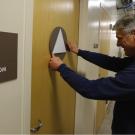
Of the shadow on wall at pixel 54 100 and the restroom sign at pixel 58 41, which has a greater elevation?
the restroom sign at pixel 58 41

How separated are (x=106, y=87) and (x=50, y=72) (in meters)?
0.47

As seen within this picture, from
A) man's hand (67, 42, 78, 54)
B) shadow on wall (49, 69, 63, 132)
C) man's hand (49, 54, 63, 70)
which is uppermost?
man's hand (67, 42, 78, 54)

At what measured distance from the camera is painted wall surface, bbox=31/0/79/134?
1595 mm

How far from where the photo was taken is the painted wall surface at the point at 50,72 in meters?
1.59

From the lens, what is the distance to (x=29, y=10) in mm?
1408

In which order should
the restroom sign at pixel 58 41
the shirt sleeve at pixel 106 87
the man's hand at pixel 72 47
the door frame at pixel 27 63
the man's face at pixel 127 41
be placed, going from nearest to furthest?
the door frame at pixel 27 63, the shirt sleeve at pixel 106 87, the man's face at pixel 127 41, the restroom sign at pixel 58 41, the man's hand at pixel 72 47

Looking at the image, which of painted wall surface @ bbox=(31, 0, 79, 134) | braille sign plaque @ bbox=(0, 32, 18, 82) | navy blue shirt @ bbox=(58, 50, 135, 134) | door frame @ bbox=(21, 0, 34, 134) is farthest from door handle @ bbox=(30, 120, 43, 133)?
braille sign plaque @ bbox=(0, 32, 18, 82)

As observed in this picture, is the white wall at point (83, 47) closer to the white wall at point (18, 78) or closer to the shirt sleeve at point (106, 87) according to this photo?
the shirt sleeve at point (106, 87)

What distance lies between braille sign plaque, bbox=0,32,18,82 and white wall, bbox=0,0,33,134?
0.10 ft

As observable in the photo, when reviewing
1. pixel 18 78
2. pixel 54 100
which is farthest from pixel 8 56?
pixel 54 100

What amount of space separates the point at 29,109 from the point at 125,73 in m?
0.67

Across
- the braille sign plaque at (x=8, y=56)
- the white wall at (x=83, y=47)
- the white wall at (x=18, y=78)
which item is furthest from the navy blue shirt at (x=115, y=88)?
the white wall at (x=83, y=47)

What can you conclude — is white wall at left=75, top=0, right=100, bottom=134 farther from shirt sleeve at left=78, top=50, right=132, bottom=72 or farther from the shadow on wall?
the shadow on wall

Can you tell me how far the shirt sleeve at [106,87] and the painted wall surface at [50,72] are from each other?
188 mm
